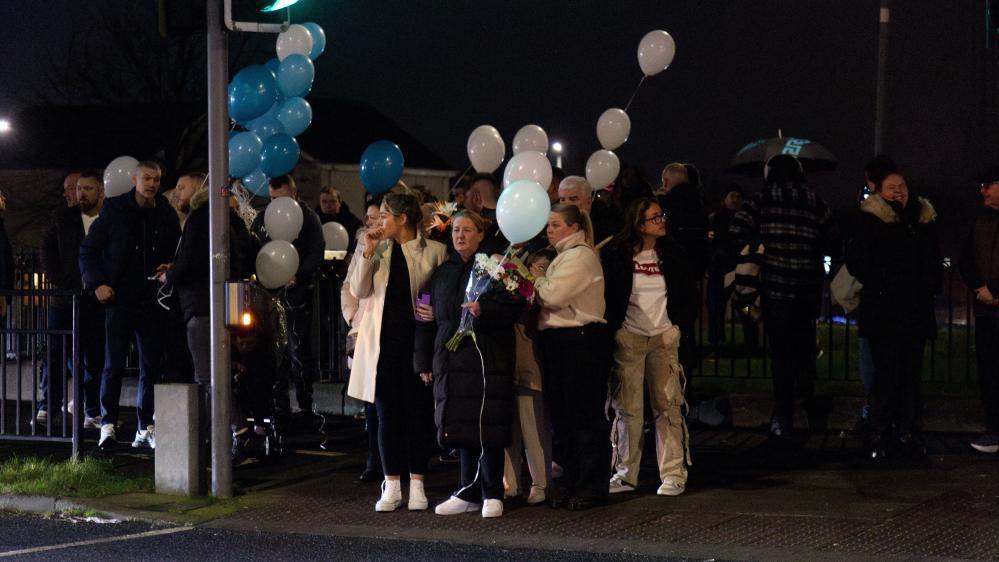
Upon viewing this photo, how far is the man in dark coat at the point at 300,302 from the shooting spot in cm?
1036

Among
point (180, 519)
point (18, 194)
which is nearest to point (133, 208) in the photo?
point (180, 519)

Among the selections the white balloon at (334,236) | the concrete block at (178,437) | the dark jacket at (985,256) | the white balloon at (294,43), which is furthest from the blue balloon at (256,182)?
the dark jacket at (985,256)

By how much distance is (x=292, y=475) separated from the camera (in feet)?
30.2

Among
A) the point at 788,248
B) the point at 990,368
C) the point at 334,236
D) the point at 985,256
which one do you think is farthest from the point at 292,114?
the point at 990,368

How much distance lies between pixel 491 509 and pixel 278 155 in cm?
414

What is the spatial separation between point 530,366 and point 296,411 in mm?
4780

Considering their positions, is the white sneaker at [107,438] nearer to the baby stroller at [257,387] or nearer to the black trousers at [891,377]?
the baby stroller at [257,387]

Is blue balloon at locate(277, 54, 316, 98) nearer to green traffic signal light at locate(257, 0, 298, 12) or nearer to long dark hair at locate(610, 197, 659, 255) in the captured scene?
green traffic signal light at locate(257, 0, 298, 12)

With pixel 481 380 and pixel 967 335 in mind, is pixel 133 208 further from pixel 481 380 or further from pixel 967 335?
pixel 967 335

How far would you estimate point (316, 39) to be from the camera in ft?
39.5

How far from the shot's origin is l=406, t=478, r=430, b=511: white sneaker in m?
7.91

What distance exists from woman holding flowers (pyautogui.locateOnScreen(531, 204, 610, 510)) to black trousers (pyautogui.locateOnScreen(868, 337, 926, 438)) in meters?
2.58

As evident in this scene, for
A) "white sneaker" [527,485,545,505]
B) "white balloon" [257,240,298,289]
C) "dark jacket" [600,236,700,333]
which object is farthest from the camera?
"white balloon" [257,240,298,289]

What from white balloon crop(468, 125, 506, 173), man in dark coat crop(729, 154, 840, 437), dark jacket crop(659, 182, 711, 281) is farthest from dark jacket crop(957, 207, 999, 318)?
white balloon crop(468, 125, 506, 173)
